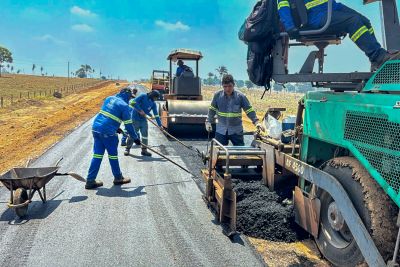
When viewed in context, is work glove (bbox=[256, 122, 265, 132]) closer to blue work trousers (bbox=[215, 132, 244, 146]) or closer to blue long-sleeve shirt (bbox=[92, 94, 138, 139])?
blue work trousers (bbox=[215, 132, 244, 146])

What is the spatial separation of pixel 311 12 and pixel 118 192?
4040 millimetres

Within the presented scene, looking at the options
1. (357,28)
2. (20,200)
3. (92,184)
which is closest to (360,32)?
(357,28)

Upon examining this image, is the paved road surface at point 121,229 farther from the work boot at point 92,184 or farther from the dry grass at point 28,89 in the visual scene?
the dry grass at point 28,89

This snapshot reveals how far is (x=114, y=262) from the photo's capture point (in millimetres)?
3562

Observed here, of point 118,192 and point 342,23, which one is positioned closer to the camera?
point 342,23

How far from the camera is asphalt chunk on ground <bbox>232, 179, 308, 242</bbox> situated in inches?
165

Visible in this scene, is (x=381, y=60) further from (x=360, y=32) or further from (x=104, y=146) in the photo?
(x=104, y=146)

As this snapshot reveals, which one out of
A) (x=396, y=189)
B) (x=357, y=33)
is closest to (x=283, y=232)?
Answer: (x=396, y=189)

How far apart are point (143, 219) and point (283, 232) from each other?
1797 millimetres

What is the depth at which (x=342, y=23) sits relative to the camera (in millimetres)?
3258

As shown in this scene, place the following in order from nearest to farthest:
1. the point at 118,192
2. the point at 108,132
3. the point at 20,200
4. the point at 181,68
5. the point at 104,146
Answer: the point at 20,200 → the point at 118,192 → the point at 108,132 → the point at 104,146 → the point at 181,68

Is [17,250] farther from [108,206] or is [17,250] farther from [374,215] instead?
[374,215]

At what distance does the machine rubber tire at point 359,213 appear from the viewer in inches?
98.4

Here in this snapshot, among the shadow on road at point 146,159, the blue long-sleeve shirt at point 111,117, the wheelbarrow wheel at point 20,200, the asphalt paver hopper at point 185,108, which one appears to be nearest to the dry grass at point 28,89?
the asphalt paver hopper at point 185,108
